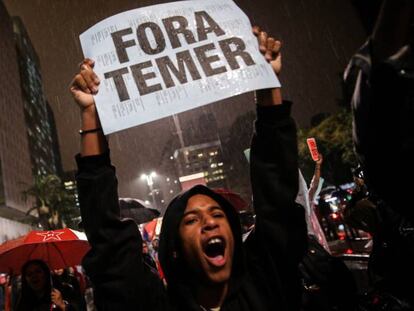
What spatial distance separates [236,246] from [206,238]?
8.4 inches

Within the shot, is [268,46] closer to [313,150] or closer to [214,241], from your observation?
[214,241]

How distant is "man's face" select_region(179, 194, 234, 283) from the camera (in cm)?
204

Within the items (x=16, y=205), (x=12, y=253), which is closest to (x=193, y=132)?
(x=16, y=205)

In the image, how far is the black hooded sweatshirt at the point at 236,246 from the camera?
1837 mm

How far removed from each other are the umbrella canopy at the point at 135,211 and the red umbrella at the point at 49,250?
2.27ft

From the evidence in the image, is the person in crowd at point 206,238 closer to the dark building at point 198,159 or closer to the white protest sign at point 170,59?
the white protest sign at point 170,59

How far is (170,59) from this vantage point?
2053 mm

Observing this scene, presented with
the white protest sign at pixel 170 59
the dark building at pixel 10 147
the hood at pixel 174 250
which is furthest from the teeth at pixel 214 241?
the dark building at pixel 10 147

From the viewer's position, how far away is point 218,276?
2039 mm

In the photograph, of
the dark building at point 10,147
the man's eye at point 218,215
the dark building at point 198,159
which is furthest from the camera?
the dark building at point 198,159

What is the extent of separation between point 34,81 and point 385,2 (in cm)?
12795

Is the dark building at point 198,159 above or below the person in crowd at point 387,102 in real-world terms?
above

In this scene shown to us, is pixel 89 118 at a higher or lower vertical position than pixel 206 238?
higher

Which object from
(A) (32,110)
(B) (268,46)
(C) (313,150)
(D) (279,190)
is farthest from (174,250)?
(A) (32,110)
